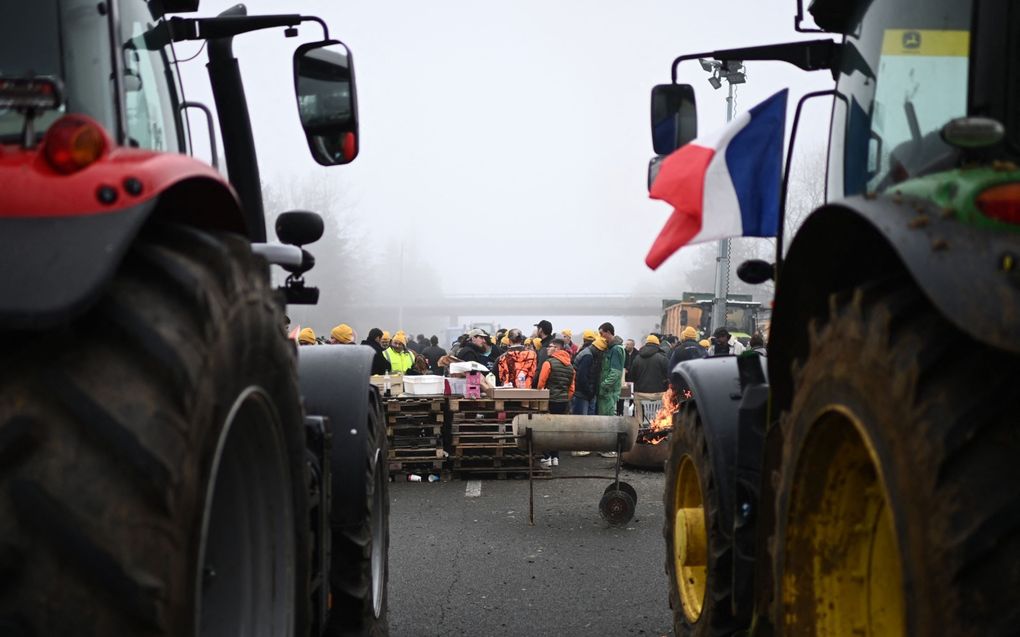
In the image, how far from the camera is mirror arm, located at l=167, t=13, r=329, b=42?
399cm

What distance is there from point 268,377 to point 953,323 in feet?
5.06

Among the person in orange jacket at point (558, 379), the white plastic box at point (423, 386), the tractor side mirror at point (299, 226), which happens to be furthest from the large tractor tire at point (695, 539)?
the person in orange jacket at point (558, 379)

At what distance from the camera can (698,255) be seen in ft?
208

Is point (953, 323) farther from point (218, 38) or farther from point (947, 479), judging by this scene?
point (218, 38)

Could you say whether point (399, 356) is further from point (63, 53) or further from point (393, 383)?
point (63, 53)

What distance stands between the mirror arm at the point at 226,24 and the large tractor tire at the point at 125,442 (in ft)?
6.36

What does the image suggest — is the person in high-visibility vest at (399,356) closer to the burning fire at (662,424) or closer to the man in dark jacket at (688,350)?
the man in dark jacket at (688,350)

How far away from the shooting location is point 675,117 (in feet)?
13.7

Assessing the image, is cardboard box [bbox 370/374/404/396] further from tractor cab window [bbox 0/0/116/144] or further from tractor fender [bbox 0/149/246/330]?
tractor fender [bbox 0/149/246/330]

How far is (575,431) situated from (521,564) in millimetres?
2717

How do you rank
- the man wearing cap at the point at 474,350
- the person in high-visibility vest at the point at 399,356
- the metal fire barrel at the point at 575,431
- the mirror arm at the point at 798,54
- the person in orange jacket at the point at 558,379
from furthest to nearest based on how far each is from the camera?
the man wearing cap at the point at 474,350 → the person in high-visibility vest at the point at 399,356 → the person in orange jacket at the point at 558,379 → the metal fire barrel at the point at 575,431 → the mirror arm at the point at 798,54

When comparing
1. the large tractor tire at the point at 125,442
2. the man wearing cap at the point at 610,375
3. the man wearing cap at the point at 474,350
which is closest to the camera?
the large tractor tire at the point at 125,442

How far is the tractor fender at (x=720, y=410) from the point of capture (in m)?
4.44

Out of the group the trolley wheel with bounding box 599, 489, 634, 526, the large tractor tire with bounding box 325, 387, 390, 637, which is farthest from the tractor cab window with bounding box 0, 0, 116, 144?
the trolley wheel with bounding box 599, 489, 634, 526
